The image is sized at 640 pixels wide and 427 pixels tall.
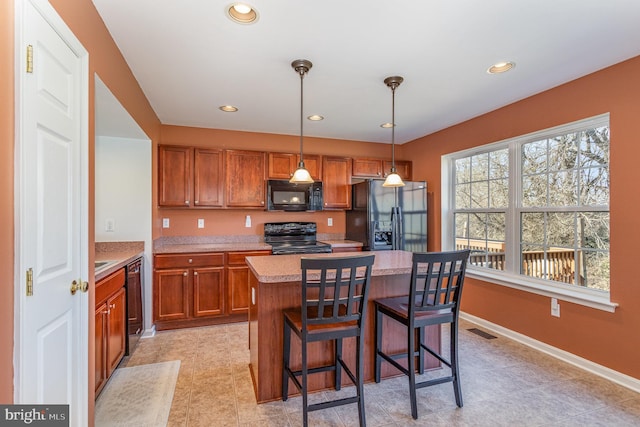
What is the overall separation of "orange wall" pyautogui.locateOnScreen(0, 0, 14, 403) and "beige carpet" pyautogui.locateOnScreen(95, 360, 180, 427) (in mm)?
1103

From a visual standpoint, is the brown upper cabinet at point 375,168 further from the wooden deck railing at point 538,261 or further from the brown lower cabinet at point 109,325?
the brown lower cabinet at point 109,325

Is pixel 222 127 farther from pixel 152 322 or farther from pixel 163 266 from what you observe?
pixel 152 322

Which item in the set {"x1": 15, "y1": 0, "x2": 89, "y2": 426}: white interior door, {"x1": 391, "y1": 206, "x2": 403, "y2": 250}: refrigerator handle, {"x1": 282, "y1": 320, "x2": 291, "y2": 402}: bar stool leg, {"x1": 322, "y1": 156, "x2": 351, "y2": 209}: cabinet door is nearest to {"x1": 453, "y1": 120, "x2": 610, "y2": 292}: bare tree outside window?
{"x1": 391, "y1": 206, "x2": 403, "y2": 250}: refrigerator handle

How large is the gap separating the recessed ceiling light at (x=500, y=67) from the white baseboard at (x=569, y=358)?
2.44 metres

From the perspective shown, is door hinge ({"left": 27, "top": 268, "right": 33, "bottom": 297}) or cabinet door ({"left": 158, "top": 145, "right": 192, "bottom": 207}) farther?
cabinet door ({"left": 158, "top": 145, "right": 192, "bottom": 207})

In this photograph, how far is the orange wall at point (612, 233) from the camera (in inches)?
91.3

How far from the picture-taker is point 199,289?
11.8ft

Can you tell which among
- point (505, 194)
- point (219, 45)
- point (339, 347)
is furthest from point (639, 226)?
point (219, 45)

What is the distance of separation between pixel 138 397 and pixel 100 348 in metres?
0.46

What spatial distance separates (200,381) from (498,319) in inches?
117

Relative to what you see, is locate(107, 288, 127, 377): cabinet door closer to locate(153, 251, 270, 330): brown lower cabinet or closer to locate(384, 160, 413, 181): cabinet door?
locate(153, 251, 270, 330): brown lower cabinet

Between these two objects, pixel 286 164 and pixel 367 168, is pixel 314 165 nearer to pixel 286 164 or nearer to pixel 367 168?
Answer: pixel 286 164

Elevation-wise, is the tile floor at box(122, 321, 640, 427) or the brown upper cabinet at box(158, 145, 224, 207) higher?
the brown upper cabinet at box(158, 145, 224, 207)

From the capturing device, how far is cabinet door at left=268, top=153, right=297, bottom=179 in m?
4.22
